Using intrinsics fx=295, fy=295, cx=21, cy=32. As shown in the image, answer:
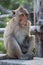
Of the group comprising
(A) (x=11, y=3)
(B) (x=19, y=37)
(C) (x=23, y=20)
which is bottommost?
(A) (x=11, y=3)

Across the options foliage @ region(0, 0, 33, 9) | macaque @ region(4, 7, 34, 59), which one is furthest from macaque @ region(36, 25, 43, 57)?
foliage @ region(0, 0, 33, 9)

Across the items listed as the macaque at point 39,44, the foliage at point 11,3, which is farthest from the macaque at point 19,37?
the foliage at point 11,3

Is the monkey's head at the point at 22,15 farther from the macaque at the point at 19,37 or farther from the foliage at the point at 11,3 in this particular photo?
the foliage at the point at 11,3

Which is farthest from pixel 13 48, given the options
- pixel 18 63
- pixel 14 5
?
pixel 14 5

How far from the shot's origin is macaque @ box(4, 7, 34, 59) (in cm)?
500

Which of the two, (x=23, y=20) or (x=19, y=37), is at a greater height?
(x=23, y=20)

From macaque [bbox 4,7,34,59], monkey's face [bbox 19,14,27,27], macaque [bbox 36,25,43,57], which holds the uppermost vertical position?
monkey's face [bbox 19,14,27,27]

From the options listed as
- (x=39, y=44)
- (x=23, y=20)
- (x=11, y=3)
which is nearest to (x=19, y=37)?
(x=23, y=20)

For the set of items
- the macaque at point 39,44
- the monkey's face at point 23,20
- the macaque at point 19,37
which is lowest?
the macaque at point 39,44

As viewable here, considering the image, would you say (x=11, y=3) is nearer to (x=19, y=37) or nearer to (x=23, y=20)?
(x=19, y=37)

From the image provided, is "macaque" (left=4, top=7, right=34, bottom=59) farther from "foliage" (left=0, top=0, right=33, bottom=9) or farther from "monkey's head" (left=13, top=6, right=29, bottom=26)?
"foliage" (left=0, top=0, right=33, bottom=9)

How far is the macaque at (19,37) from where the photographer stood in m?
5.00

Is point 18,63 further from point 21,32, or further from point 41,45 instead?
point 41,45

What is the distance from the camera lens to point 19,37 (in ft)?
17.2
